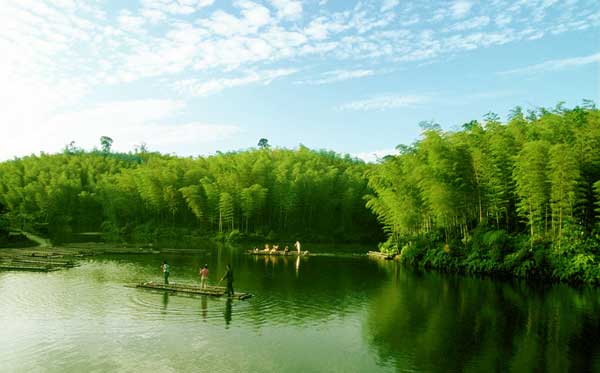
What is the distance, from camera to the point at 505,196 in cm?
3506

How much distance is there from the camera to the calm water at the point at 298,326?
13.7 metres

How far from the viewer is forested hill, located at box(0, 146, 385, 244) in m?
66.1

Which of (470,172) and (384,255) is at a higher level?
(470,172)

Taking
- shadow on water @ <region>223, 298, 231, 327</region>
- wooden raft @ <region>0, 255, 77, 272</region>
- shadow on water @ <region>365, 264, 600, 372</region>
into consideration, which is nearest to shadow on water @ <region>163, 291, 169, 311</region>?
shadow on water @ <region>223, 298, 231, 327</region>

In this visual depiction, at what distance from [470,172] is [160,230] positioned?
4525cm

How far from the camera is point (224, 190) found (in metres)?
66.6

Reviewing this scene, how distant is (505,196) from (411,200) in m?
8.51

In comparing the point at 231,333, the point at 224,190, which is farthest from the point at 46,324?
the point at 224,190

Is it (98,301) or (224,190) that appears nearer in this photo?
(98,301)

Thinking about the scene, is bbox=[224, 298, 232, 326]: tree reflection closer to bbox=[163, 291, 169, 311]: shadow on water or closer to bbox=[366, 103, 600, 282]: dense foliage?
bbox=[163, 291, 169, 311]: shadow on water

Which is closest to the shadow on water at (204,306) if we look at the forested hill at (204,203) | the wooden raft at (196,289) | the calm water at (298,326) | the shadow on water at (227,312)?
the calm water at (298,326)

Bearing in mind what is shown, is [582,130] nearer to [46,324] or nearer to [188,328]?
[188,328]

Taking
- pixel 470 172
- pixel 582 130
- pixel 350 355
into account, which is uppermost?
pixel 582 130

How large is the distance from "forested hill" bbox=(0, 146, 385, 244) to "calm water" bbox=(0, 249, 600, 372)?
37.2 meters
